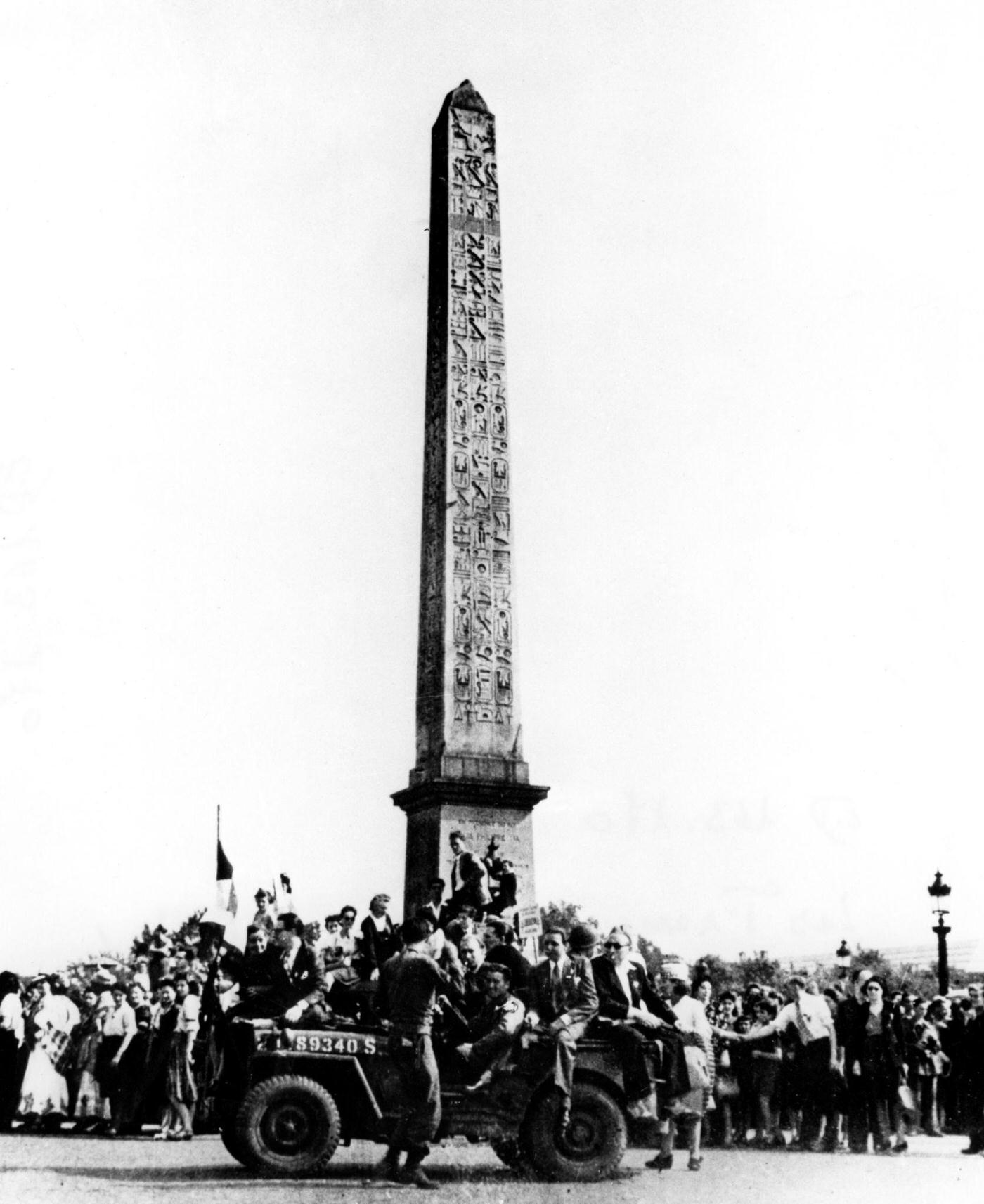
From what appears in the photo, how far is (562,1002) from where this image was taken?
9.08 metres

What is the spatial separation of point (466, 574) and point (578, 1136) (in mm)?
7578

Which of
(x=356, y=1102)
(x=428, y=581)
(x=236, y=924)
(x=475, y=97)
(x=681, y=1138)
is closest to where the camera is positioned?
(x=356, y=1102)

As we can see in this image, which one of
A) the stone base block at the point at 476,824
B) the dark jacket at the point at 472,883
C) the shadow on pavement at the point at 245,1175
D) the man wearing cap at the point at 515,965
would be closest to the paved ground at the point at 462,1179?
the shadow on pavement at the point at 245,1175

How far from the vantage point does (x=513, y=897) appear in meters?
13.6

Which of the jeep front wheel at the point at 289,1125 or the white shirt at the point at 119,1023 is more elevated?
the white shirt at the point at 119,1023

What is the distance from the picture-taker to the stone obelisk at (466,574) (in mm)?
14797

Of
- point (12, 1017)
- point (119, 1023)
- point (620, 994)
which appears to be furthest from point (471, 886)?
point (12, 1017)

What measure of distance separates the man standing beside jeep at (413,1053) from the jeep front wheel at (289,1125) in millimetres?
408

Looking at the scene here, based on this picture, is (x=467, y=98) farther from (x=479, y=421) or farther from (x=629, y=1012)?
(x=629, y=1012)

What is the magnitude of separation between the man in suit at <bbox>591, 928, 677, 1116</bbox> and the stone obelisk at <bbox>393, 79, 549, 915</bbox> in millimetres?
4917

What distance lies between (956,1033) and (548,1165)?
4.70 metres

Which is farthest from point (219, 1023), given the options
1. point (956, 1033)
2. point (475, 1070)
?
point (956, 1033)

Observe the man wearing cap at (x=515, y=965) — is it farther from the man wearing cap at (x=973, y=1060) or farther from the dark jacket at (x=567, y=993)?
the man wearing cap at (x=973, y=1060)

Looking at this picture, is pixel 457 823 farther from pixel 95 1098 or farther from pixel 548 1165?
pixel 548 1165
